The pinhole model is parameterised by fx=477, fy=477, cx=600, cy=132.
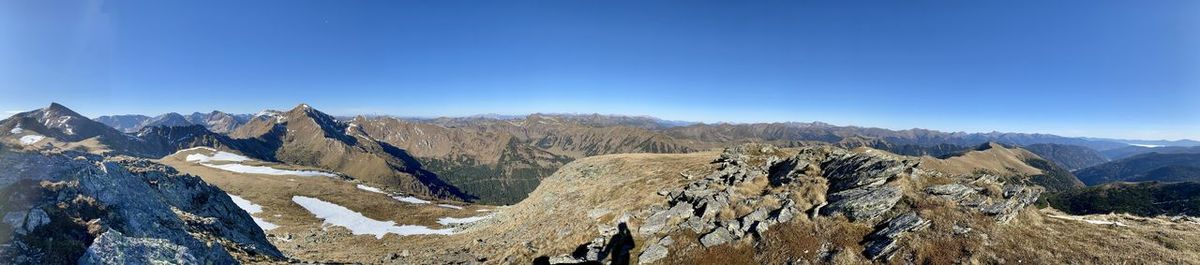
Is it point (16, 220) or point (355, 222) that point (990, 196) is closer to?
point (16, 220)

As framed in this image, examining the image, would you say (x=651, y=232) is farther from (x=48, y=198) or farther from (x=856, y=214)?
(x=48, y=198)

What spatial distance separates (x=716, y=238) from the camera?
3219 centimetres

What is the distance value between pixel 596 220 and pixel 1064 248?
2912cm

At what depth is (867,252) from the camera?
27.7 metres

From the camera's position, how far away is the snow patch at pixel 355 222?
195 feet

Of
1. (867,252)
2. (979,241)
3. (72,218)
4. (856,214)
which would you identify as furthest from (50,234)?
(979,241)

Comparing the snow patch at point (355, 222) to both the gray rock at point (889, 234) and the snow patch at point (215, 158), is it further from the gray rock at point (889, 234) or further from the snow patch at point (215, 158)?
the snow patch at point (215, 158)

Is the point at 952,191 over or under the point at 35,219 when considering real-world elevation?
over

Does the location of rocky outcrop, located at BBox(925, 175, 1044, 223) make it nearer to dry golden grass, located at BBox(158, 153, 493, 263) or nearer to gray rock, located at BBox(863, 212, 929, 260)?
gray rock, located at BBox(863, 212, 929, 260)

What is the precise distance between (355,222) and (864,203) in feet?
213

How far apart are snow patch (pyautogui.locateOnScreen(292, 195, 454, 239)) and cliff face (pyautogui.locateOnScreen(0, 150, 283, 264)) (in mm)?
27996

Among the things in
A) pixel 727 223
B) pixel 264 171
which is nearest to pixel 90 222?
pixel 727 223

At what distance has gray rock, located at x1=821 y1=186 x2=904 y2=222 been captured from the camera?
31453mm

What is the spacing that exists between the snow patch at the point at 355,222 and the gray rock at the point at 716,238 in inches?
1334
